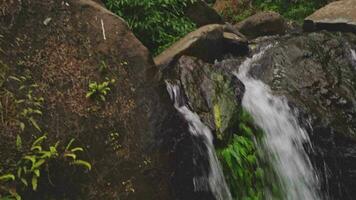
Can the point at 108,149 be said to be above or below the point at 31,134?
below

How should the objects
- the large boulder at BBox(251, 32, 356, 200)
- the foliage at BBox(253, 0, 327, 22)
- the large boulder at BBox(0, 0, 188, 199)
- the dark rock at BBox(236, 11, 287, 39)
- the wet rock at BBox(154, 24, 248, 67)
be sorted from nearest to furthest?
the large boulder at BBox(0, 0, 188, 199)
the large boulder at BBox(251, 32, 356, 200)
the wet rock at BBox(154, 24, 248, 67)
the dark rock at BBox(236, 11, 287, 39)
the foliage at BBox(253, 0, 327, 22)

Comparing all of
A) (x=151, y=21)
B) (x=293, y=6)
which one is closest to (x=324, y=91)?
(x=151, y=21)

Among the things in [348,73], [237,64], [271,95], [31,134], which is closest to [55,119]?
[31,134]

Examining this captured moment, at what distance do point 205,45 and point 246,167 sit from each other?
231 centimetres

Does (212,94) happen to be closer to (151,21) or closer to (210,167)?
(210,167)

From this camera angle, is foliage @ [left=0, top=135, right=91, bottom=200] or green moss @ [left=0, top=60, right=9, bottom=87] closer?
foliage @ [left=0, top=135, right=91, bottom=200]

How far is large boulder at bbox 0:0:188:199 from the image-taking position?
4.56 meters

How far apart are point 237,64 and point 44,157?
153 inches

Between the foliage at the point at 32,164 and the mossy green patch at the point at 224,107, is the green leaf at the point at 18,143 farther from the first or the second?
the mossy green patch at the point at 224,107

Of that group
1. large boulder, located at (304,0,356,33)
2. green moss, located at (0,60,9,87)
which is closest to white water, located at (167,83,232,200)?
green moss, located at (0,60,9,87)

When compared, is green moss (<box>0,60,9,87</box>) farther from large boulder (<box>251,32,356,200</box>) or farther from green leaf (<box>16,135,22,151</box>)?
large boulder (<box>251,32,356,200</box>)

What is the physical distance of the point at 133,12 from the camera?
7.28 m

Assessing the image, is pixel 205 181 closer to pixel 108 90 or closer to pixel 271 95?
pixel 108 90

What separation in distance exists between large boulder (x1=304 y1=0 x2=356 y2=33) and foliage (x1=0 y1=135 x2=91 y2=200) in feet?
20.4
